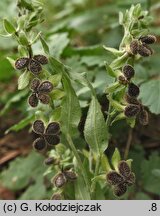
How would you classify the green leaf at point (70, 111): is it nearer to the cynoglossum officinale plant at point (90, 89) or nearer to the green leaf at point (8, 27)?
the cynoglossum officinale plant at point (90, 89)

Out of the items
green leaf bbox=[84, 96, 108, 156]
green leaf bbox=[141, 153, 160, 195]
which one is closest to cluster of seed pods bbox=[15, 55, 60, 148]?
green leaf bbox=[84, 96, 108, 156]

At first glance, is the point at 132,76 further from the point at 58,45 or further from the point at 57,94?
the point at 58,45

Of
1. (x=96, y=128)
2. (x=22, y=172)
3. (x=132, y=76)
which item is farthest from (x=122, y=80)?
(x=22, y=172)

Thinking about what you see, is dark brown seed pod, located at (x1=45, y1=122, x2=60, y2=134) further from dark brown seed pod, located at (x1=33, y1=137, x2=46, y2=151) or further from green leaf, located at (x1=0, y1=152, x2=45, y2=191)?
green leaf, located at (x1=0, y1=152, x2=45, y2=191)

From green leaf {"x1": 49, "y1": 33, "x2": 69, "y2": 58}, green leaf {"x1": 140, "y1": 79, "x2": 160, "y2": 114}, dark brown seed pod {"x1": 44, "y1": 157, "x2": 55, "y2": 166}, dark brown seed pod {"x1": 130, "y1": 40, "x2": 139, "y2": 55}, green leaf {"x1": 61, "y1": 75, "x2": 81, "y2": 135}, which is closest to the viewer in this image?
dark brown seed pod {"x1": 130, "y1": 40, "x2": 139, "y2": 55}

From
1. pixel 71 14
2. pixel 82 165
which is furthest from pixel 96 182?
pixel 71 14
